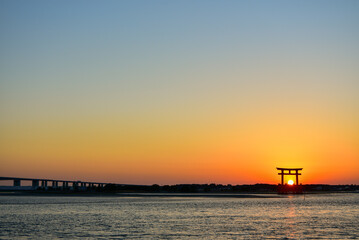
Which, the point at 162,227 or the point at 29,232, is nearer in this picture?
the point at 29,232

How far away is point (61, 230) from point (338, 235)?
2378cm

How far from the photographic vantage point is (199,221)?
58.2 metres

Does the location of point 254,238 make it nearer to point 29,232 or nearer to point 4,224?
point 29,232

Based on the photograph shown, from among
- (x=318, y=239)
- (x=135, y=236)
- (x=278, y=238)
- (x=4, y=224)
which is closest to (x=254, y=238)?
(x=278, y=238)

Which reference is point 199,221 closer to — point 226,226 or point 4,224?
point 226,226

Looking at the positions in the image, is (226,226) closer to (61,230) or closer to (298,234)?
(298,234)

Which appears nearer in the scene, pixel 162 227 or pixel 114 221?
pixel 162 227

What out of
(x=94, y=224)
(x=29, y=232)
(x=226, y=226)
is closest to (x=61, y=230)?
(x=29, y=232)

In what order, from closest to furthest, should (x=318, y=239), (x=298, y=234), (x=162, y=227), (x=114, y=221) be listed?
(x=318, y=239) < (x=298, y=234) < (x=162, y=227) < (x=114, y=221)

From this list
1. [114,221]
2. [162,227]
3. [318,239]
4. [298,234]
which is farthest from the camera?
[114,221]

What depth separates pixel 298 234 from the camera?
4531 centimetres

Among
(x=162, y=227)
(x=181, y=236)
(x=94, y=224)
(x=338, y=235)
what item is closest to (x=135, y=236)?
(x=181, y=236)

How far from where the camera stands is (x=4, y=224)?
174ft

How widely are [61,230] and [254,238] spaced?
56.7 feet
